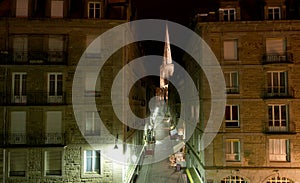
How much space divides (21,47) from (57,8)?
392 cm

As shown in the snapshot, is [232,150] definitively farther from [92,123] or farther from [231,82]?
[92,123]

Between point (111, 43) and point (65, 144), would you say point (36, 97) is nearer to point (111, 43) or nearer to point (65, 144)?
point (65, 144)

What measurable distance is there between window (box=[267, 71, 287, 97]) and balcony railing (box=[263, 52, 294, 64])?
0.91m

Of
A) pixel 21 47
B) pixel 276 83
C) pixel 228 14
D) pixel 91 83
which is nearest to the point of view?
pixel 21 47

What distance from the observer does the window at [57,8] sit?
19344 mm

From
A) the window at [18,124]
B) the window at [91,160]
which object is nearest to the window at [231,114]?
the window at [91,160]

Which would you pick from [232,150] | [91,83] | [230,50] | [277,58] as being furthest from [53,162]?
[277,58]

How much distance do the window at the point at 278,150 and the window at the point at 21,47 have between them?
19.4 meters

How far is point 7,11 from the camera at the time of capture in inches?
771

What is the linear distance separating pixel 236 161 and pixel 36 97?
15.6 m

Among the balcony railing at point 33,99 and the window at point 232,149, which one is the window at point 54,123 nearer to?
the balcony railing at point 33,99

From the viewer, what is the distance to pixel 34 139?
18484 millimetres

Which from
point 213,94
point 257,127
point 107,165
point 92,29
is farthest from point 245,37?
point 107,165

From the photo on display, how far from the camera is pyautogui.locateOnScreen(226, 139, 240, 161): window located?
19.9 metres
